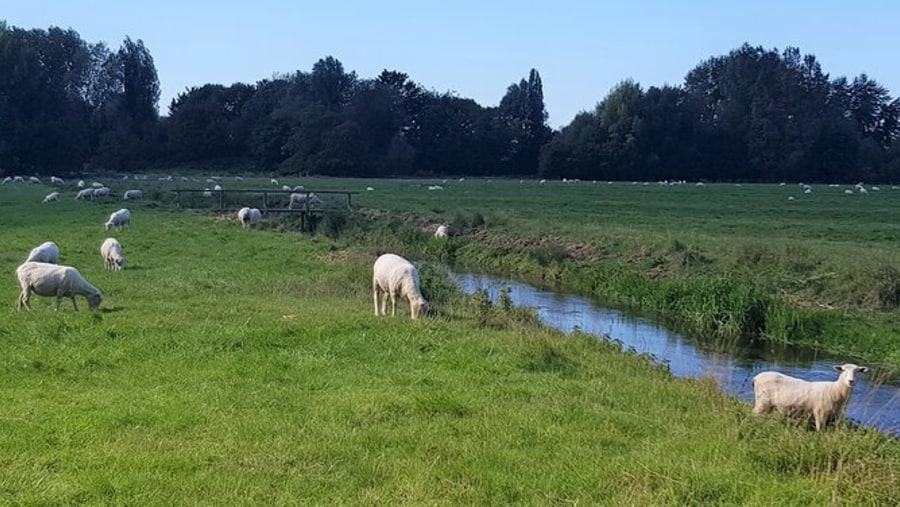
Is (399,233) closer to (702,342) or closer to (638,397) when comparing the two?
(702,342)

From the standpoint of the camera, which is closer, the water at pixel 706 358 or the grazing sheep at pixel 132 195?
the water at pixel 706 358

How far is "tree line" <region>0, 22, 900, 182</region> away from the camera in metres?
104

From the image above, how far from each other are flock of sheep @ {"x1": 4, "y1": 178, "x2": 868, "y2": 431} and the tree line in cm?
8325

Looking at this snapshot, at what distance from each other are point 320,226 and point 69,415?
35.1 meters

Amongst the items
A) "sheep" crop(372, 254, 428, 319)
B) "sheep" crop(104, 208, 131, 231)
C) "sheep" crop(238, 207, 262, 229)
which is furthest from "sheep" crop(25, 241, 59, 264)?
"sheep" crop(238, 207, 262, 229)

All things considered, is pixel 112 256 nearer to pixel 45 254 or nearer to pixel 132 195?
pixel 45 254

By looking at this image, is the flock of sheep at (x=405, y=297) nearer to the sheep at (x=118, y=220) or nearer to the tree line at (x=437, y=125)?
the sheep at (x=118, y=220)

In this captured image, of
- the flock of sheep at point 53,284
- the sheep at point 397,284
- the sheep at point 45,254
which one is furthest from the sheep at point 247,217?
the flock of sheep at point 53,284

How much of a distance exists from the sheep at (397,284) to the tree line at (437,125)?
84872 millimetres

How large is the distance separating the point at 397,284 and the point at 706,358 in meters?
7.08

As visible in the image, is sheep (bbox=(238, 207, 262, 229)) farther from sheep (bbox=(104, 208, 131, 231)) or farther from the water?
the water

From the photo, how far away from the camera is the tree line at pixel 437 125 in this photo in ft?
343

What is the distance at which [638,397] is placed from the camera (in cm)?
1238

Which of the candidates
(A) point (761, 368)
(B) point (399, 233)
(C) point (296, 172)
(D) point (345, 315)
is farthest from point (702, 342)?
(C) point (296, 172)
